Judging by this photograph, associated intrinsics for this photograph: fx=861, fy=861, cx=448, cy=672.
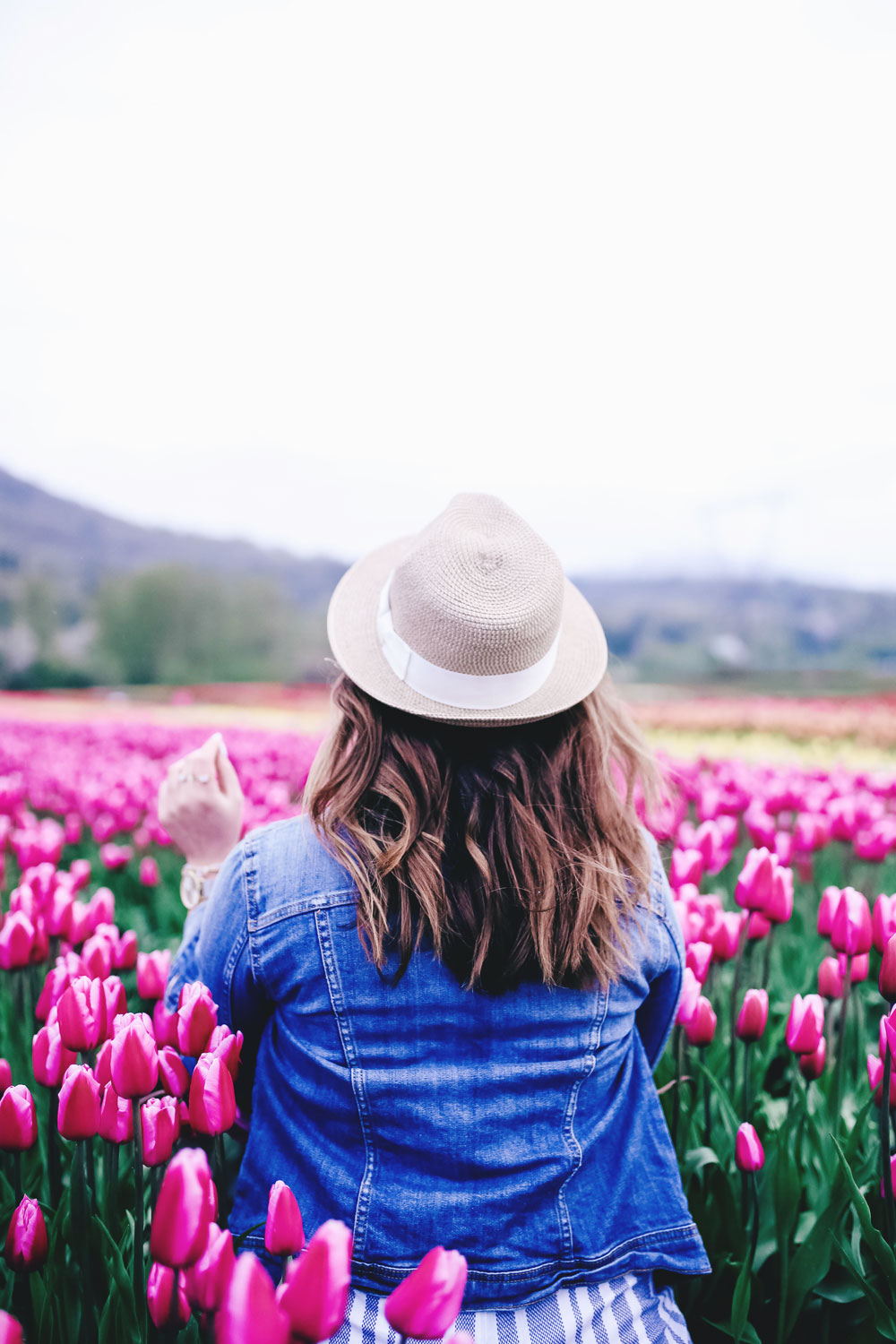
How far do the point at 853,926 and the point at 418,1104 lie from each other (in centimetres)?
103

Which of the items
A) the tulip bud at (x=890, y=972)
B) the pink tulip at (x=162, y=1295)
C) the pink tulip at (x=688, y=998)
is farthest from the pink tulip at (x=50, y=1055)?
the tulip bud at (x=890, y=972)

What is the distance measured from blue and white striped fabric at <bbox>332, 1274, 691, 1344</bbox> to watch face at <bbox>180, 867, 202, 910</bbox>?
0.73 metres

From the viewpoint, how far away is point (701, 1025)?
169 cm

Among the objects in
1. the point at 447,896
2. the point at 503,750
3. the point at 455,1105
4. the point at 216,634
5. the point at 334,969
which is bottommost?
the point at 216,634

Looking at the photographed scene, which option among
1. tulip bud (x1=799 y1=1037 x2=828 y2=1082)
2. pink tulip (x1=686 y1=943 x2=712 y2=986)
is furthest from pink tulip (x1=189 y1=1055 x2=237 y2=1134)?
tulip bud (x1=799 y1=1037 x2=828 y2=1082)

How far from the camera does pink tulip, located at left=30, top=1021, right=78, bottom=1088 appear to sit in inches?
50.3

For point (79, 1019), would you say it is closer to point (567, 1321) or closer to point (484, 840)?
point (484, 840)

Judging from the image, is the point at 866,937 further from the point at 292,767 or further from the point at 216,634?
the point at 216,634

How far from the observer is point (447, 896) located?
1.19 metres

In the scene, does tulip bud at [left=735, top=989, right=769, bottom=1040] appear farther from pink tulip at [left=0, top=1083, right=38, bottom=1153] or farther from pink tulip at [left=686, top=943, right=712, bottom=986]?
pink tulip at [left=0, top=1083, right=38, bottom=1153]

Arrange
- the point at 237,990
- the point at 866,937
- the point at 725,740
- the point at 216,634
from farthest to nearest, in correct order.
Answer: the point at 216,634, the point at 725,740, the point at 866,937, the point at 237,990

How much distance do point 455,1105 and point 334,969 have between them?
0.25 metres

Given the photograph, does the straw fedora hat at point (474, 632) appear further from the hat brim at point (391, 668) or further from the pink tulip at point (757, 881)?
the pink tulip at point (757, 881)

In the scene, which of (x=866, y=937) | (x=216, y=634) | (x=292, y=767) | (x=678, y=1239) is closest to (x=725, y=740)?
(x=292, y=767)
